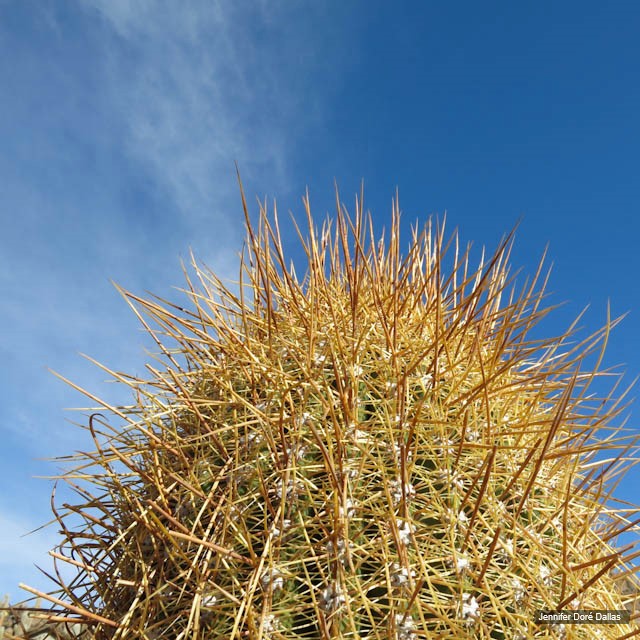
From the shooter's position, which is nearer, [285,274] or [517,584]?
[517,584]

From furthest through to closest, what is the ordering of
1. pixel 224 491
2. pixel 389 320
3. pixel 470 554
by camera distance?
pixel 389 320, pixel 224 491, pixel 470 554

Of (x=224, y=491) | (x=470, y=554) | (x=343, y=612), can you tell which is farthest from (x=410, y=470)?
(x=224, y=491)

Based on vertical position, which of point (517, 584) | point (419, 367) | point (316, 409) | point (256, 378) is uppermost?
point (419, 367)

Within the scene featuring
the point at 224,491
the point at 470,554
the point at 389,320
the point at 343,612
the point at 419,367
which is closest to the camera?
the point at 343,612

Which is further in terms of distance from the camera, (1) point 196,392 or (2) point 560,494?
(1) point 196,392

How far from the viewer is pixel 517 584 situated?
1.36 metres

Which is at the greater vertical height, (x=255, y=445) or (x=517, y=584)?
(x=255, y=445)

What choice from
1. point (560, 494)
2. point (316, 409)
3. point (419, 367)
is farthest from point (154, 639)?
point (560, 494)

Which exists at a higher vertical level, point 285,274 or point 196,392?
point 285,274

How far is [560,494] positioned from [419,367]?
1.67 feet

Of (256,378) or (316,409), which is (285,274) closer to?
(256,378)

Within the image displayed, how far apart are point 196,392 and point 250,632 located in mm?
760

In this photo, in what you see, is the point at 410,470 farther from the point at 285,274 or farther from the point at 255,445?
the point at 285,274

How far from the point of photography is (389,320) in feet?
5.72
